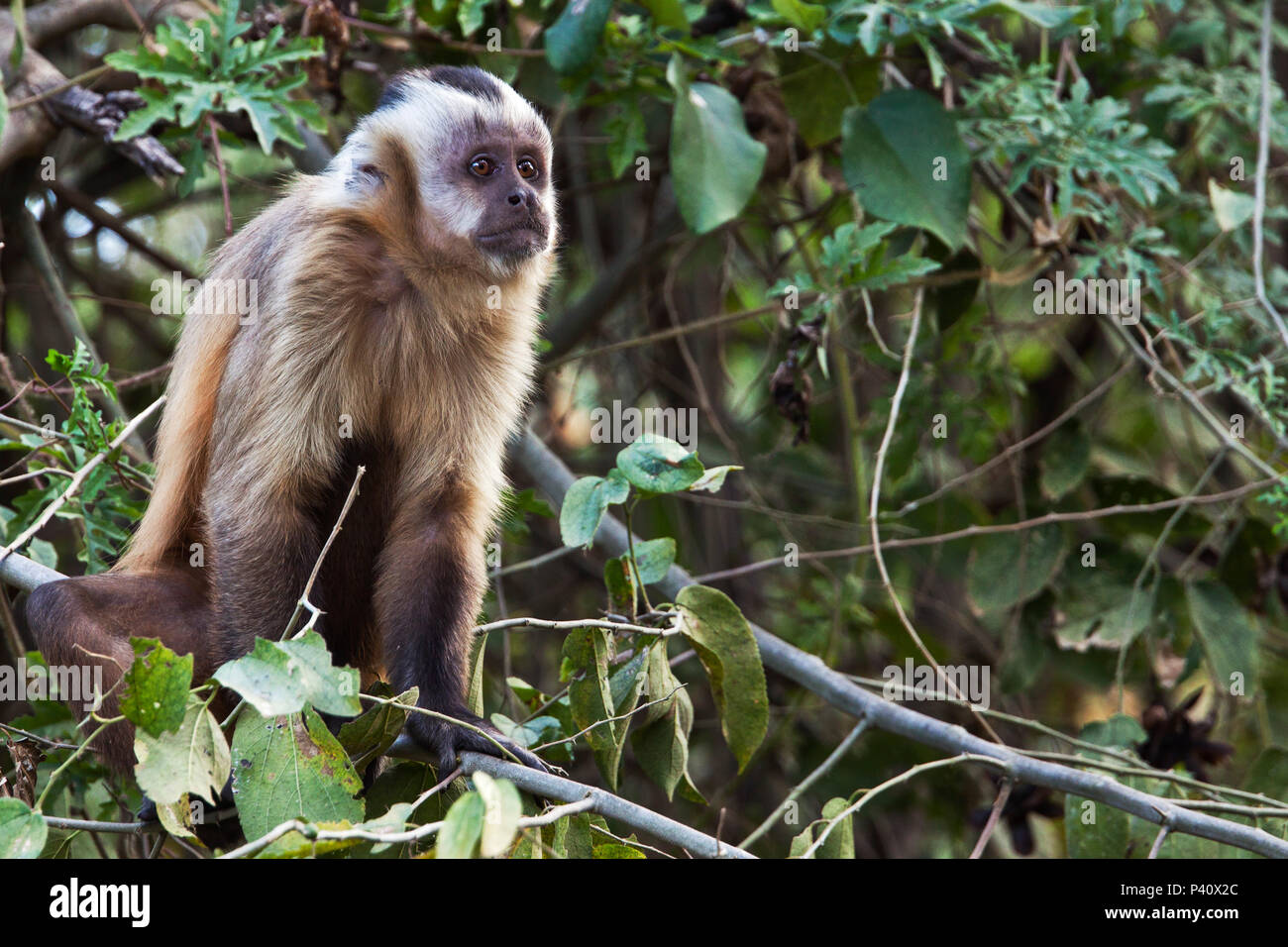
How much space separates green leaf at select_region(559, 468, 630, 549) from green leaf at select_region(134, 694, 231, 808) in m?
0.83

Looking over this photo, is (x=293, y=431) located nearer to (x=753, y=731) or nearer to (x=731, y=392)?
(x=753, y=731)

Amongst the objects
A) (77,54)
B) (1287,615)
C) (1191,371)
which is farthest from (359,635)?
(1287,615)

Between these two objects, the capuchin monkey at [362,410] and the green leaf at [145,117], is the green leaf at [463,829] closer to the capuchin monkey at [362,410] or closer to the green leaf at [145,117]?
the capuchin monkey at [362,410]

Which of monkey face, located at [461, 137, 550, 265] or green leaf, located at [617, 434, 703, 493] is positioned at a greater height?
monkey face, located at [461, 137, 550, 265]

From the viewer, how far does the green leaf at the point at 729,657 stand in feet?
9.75

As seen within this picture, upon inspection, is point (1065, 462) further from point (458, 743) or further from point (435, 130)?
point (458, 743)

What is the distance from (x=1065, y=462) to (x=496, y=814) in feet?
12.4

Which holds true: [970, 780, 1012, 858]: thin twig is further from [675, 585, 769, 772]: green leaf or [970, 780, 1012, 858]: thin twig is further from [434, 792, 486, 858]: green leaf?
[434, 792, 486, 858]: green leaf

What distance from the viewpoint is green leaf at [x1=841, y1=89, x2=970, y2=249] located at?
4242mm

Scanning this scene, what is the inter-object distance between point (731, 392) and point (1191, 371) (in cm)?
365

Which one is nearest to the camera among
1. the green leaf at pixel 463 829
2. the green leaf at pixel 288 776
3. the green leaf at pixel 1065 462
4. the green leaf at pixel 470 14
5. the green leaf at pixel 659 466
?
the green leaf at pixel 463 829

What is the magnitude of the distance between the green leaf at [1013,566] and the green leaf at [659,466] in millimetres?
2561

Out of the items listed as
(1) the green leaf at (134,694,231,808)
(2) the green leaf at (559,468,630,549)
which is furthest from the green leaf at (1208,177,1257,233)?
(1) the green leaf at (134,694,231,808)

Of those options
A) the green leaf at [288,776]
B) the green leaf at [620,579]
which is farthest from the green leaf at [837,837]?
the green leaf at [288,776]
